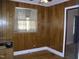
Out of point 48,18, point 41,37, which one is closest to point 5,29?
point 41,37

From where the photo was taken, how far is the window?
4660 millimetres

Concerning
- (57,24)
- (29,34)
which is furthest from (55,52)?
(29,34)

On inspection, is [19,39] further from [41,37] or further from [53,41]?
[53,41]

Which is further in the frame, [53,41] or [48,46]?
[48,46]

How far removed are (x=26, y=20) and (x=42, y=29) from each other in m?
1.00

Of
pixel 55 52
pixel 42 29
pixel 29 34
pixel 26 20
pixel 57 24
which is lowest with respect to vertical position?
pixel 55 52

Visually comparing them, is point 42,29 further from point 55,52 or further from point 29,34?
point 55,52

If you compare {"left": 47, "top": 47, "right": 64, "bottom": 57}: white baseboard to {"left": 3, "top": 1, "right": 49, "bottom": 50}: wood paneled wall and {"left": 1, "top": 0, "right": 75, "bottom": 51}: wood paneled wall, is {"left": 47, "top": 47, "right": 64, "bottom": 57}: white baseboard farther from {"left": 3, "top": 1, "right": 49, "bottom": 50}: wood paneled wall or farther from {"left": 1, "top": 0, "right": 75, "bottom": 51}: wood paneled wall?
{"left": 3, "top": 1, "right": 49, "bottom": 50}: wood paneled wall

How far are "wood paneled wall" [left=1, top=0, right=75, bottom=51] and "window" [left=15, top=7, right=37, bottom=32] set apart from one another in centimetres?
20

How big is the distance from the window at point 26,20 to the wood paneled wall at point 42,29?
20 cm

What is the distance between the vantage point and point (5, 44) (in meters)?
3.46

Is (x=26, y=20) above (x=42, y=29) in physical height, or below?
above

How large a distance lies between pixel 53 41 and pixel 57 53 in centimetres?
68

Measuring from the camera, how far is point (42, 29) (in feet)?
17.4
